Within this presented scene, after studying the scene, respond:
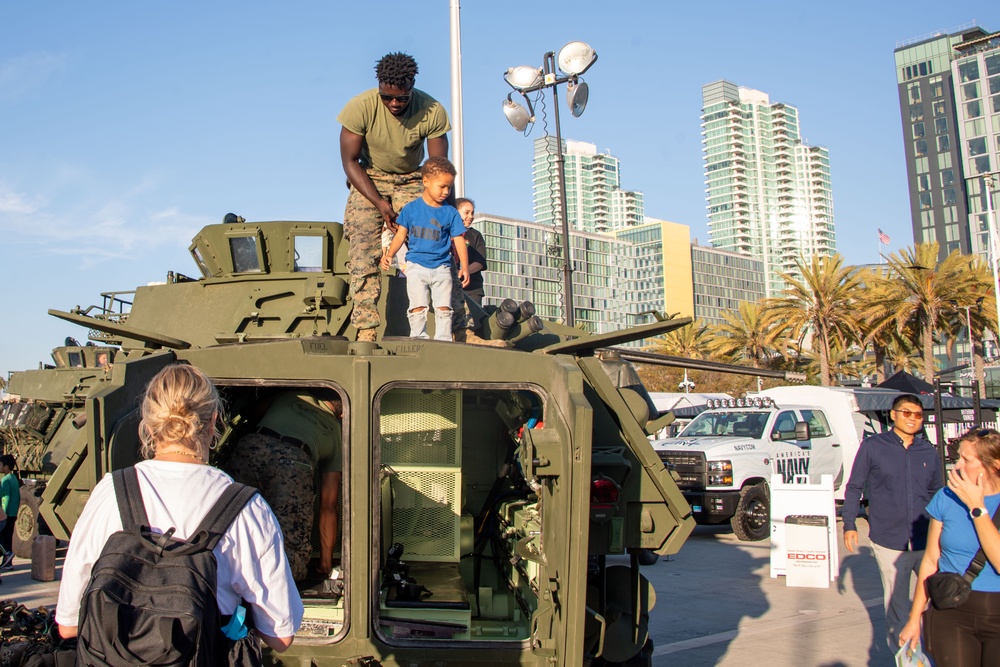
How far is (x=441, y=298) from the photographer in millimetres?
6289

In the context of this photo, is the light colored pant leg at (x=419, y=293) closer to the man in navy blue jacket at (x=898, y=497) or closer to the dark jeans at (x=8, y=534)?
the man in navy blue jacket at (x=898, y=497)

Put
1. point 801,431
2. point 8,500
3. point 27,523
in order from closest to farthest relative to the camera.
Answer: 1. point 8,500
2. point 801,431
3. point 27,523

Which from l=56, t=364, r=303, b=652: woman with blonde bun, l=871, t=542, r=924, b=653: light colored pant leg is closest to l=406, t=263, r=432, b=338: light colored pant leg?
l=871, t=542, r=924, b=653: light colored pant leg

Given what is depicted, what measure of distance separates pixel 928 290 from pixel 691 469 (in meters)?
Answer: 26.0

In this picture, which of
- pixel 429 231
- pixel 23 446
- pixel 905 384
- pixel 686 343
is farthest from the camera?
pixel 686 343

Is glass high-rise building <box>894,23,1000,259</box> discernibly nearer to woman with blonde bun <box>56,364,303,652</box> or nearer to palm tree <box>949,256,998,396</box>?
palm tree <box>949,256,998,396</box>

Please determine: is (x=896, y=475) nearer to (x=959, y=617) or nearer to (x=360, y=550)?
(x=959, y=617)

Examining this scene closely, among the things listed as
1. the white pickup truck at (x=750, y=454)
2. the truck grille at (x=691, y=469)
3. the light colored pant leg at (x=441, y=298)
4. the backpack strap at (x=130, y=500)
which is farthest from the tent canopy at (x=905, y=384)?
the backpack strap at (x=130, y=500)

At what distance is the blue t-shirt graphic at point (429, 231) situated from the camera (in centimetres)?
638

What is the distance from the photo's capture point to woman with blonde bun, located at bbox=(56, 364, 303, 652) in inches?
107

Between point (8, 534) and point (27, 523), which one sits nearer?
point (8, 534)

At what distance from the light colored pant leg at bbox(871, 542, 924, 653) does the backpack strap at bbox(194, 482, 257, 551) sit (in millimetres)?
4560

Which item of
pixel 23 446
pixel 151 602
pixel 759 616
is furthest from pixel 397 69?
pixel 23 446

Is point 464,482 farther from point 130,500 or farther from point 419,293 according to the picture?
point 130,500
